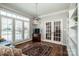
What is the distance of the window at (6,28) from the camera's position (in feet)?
5.41

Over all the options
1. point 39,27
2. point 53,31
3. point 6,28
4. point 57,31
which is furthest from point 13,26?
point 57,31

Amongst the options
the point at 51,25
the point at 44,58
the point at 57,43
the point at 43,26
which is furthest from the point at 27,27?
the point at 44,58

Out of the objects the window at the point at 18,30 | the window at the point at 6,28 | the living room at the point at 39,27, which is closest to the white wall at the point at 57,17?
the living room at the point at 39,27

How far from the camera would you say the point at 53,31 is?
208cm

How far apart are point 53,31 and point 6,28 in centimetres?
154

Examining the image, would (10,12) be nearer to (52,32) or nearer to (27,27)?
(27,27)

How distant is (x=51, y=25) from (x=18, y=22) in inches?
43.9

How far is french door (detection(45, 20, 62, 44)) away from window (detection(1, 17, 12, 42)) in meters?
1.17

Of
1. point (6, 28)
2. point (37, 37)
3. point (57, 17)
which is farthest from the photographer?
point (37, 37)

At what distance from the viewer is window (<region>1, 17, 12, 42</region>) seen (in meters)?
1.65

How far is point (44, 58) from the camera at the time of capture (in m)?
0.67

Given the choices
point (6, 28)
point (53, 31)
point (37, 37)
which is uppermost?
point (6, 28)

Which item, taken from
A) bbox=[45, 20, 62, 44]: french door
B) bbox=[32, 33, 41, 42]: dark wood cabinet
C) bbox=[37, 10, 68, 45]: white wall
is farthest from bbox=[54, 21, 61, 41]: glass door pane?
bbox=[32, 33, 41, 42]: dark wood cabinet

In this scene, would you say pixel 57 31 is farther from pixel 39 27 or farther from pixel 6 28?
pixel 6 28
